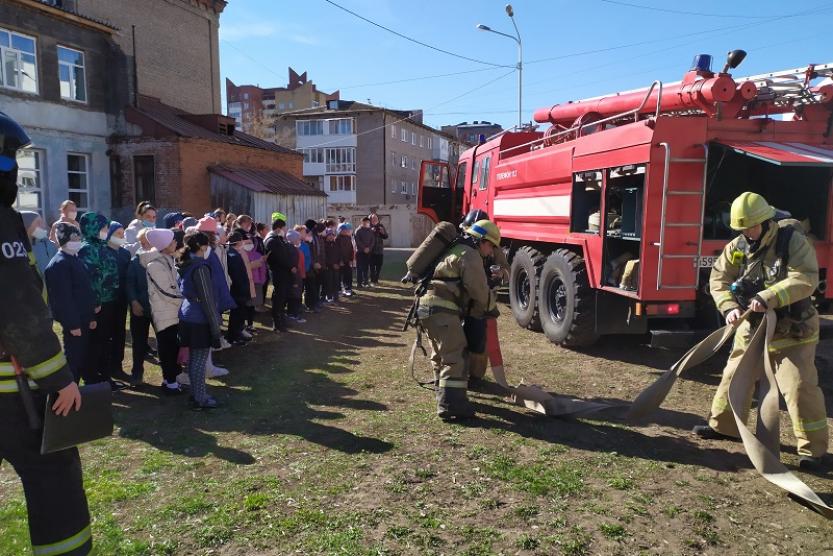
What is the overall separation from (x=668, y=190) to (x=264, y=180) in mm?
16248

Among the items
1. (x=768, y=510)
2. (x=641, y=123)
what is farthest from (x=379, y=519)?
(x=641, y=123)

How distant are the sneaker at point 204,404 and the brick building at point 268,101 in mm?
47554

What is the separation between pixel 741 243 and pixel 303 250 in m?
7.32

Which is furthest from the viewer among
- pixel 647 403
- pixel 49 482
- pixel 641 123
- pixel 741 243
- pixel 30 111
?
pixel 30 111

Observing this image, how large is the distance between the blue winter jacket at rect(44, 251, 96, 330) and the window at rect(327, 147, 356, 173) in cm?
4160

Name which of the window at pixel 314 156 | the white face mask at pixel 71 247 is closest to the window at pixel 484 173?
the white face mask at pixel 71 247

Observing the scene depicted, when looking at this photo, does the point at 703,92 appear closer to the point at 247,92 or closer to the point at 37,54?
the point at 37,54

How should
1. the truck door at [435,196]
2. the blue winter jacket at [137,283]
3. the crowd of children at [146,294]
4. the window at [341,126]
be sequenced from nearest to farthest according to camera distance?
the crowd of children at [146,294] < the blue winter jacket at [137,283] < the truck door at [435,196] < the window at [341,126]

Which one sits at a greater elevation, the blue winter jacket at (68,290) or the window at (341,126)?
the window at (341,126)

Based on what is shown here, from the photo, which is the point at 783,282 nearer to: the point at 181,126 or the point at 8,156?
the point at 8,156

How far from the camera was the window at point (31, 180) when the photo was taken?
15773 millimetres

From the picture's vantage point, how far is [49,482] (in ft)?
8.46

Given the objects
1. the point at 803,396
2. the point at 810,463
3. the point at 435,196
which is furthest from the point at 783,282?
the point at 435,196

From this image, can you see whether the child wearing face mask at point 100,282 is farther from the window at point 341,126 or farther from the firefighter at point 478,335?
the window at point 341,126
